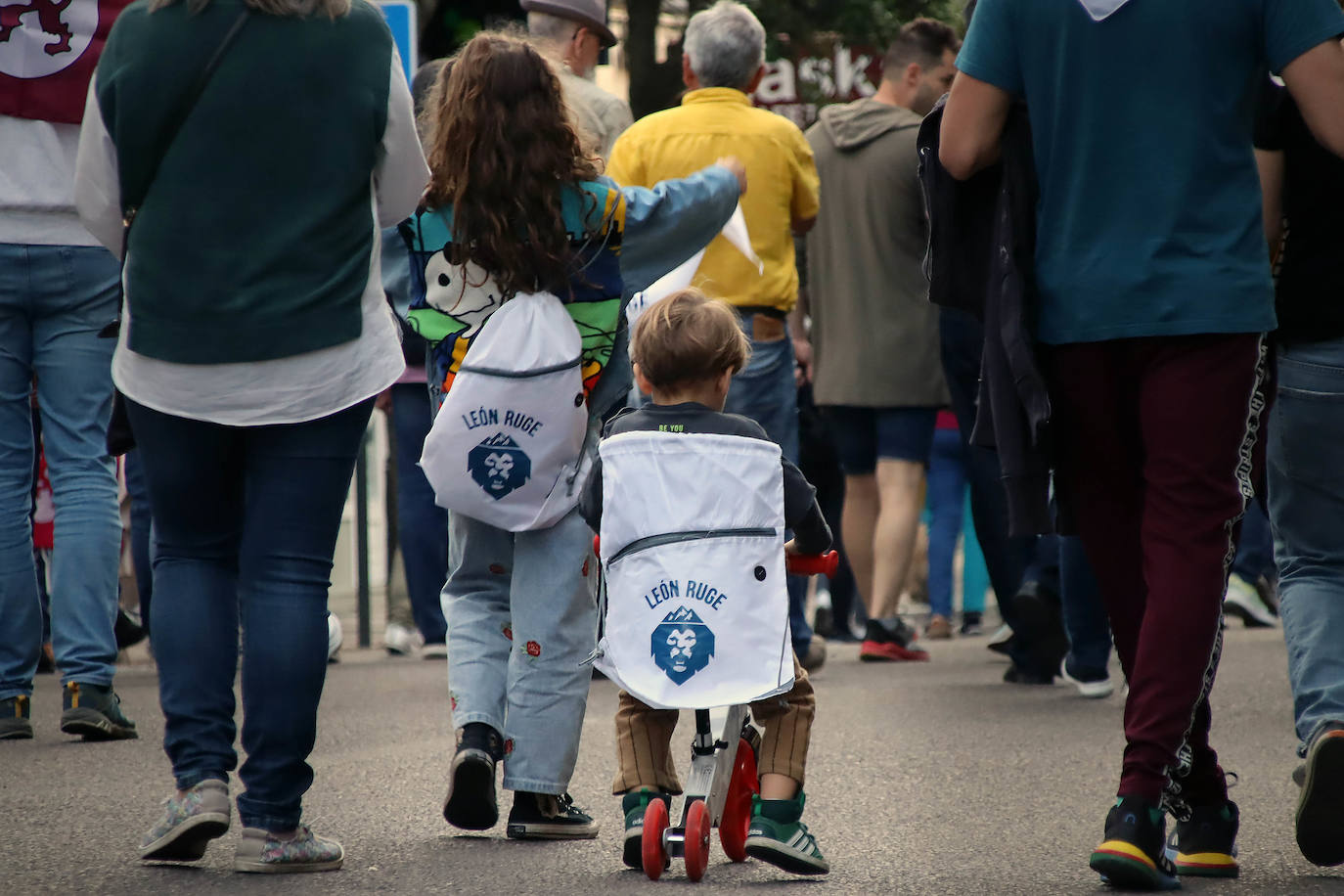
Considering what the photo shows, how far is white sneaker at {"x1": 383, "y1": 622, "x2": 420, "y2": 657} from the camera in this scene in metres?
8.95

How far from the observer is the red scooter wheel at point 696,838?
3.82 meters

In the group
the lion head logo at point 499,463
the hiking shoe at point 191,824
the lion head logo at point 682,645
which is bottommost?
the hiking shoe at point 191,824

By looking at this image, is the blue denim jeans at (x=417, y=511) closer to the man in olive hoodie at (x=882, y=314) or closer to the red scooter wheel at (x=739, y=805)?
the man in olive hoodie at (x=882, y=314)

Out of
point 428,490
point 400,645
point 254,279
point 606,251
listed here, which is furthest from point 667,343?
point 400,645

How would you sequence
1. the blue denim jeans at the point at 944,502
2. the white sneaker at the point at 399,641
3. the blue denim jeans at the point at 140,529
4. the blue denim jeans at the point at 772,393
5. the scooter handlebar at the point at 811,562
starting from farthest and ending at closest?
the blue denim jeans at the point at 944,502 < the white sneaker at the point at 399,641 < the blue denim jeans at the point at 772,393 < the blue denim jeans at the point at 140,529 < the scooter handlebar at the point at 811,562

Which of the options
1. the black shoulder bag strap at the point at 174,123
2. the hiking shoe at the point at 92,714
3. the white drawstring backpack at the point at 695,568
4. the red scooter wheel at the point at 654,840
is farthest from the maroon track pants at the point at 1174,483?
the hiking shoe at the point at 92,714

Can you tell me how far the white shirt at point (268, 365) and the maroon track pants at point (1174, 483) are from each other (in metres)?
1.35

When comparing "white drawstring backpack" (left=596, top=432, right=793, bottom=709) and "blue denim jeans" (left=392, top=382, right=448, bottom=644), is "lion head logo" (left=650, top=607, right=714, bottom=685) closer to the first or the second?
"white drawstring backpack" (left=596, top=432, right=793, bottom=709)

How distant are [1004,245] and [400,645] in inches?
216

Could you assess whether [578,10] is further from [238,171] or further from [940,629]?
[940,629]

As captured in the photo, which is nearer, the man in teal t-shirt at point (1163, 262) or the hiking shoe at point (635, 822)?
the man in teal t-shirt at point (1163, 262)

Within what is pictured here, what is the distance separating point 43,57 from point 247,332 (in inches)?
84.4

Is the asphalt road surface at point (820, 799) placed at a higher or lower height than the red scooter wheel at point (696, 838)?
lower

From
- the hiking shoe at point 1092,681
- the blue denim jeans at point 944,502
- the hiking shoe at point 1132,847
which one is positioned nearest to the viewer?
the hiking shoe at point 1132,847
